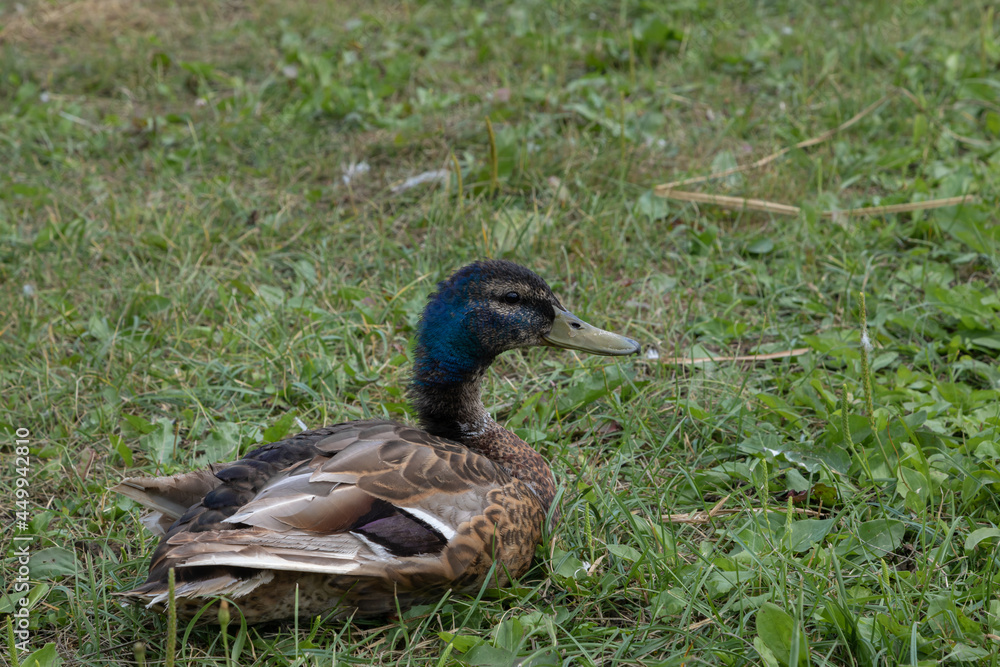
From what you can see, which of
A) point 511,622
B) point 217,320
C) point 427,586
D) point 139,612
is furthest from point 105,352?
point 511,622

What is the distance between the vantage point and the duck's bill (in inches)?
106

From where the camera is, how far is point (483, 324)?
103 inches

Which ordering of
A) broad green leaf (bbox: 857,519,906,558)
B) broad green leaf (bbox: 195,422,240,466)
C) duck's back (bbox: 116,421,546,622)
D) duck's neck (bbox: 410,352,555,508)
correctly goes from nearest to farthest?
duck's back (bbox: 116,421,546,622)
broad green leaf (bbox: 857,519,906,558)
duck's neck (bbox: 410,352,555,508)
broad green leaf (bbox: 195,422,240,466)

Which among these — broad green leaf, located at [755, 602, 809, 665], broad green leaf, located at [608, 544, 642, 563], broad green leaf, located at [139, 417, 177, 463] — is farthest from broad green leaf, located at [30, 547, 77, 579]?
broad green leaf, located at [755, 602, 809, 665]

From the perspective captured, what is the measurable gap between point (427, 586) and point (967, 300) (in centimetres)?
248

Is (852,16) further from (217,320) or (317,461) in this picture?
(317,461)

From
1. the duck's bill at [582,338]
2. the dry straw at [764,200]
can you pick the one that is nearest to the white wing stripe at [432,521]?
the duck's bill at [582,338]

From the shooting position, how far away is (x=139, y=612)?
7.78ft

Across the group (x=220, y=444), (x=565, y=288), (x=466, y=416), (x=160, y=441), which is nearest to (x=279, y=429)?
(x=220, y=444)

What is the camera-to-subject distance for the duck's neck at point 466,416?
8.68 feet

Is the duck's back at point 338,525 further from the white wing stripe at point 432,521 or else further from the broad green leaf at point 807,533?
the broad green leaf at point 807,533

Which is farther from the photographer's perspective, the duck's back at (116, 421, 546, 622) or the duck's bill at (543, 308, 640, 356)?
the duck's bill at (543, 308, 640, 356)

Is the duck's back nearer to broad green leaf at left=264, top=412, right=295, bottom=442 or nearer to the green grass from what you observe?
the green grass

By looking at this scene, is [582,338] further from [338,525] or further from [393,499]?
[338,525]
